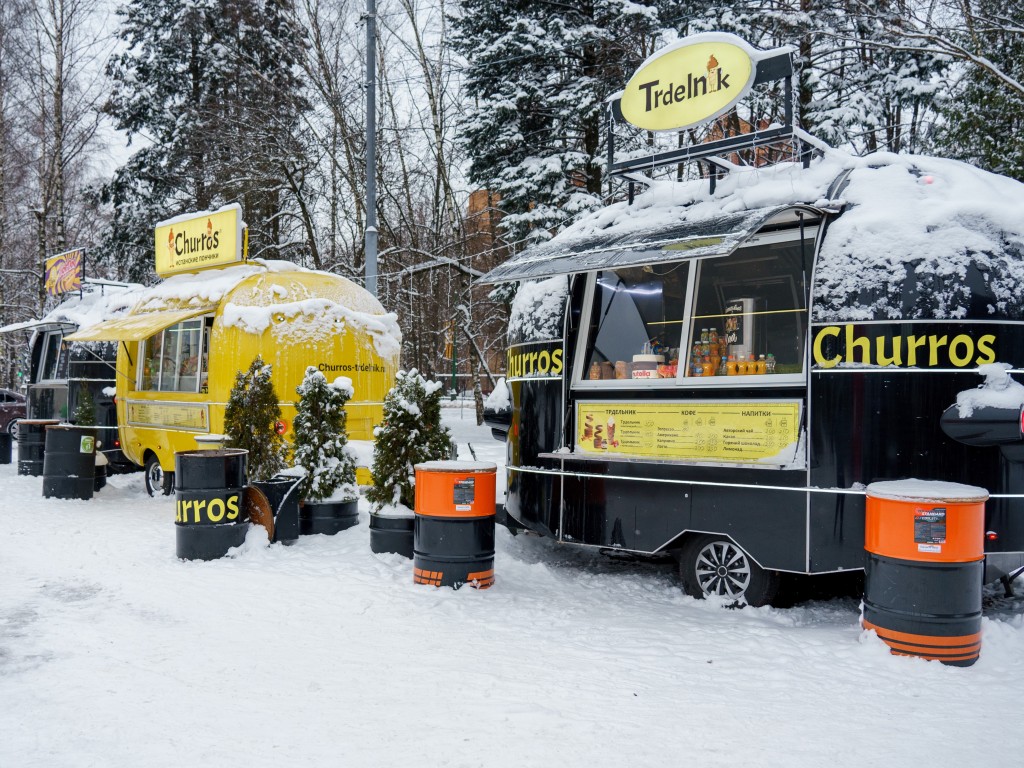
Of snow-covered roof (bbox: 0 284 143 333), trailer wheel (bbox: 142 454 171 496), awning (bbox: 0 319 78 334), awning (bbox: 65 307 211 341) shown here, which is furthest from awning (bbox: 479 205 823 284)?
awning (bbox: 0 319 78 334)

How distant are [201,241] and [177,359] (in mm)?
1945

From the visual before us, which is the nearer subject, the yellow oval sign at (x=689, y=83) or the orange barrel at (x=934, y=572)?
the orange barrel at (x=934, y=572)

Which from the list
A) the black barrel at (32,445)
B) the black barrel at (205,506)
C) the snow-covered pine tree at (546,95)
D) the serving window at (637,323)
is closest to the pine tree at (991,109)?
the snow-covered pine tree at (546,95)

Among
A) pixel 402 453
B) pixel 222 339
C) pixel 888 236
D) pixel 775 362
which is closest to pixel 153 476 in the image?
pixel 222 339

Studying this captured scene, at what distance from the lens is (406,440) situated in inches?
317

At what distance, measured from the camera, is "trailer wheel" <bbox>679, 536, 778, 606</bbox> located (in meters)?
6.39

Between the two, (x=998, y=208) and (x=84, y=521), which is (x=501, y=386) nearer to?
(x=998, y=208)

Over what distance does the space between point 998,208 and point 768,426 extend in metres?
2.12

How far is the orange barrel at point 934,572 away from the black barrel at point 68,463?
10475 mm

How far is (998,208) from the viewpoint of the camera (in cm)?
590

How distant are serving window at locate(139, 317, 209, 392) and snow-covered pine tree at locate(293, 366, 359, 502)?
3.24 meters

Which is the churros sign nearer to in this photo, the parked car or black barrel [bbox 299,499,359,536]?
the parked car

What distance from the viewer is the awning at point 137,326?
11.4 metres

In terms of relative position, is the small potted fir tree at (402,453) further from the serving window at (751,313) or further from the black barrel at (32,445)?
the black barrel at (32,445)
